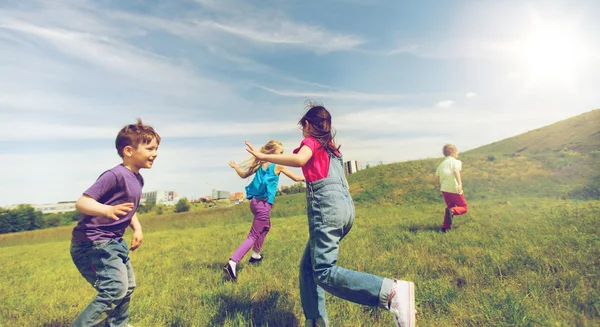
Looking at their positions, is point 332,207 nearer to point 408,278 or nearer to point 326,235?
point 326,235

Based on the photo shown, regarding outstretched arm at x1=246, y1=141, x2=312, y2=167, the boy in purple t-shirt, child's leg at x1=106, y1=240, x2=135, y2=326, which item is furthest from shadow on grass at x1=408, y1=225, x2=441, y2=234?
the boy in purple t-shirt

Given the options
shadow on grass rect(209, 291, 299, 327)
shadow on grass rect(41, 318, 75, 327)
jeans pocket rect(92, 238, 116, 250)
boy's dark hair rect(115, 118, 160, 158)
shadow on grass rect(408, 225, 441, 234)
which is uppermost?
boy's dark hair rect(115, 118, 160, 158)

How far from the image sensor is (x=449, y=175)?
344 inches

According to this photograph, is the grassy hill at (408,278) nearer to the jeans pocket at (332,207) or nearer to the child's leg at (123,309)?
the child's leg at (123,309)

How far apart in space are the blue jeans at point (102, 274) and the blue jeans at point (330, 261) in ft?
6.24

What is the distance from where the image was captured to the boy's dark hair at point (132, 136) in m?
3.51

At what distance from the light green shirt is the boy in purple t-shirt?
8029 millimetres

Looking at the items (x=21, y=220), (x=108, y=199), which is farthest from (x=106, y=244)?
(x=21, y=220)

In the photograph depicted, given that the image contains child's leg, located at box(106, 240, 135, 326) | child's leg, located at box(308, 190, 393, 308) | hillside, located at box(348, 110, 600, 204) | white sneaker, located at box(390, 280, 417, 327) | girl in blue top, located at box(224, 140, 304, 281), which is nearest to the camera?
white sneaker, located at box(390, 280, 417, 327)

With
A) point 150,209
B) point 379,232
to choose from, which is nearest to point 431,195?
point 379,232

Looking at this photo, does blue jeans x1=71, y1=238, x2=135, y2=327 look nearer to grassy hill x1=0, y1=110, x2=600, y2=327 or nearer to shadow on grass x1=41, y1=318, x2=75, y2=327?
grassy hill x1=0, y1=110, x2=600, y2=327

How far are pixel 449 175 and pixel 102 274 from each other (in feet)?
27.7

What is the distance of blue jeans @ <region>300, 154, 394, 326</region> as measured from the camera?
8.91ft

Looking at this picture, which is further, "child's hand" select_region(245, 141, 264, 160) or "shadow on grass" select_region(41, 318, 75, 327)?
"shadow on grass" select_region(41, 318, 75, 327)
